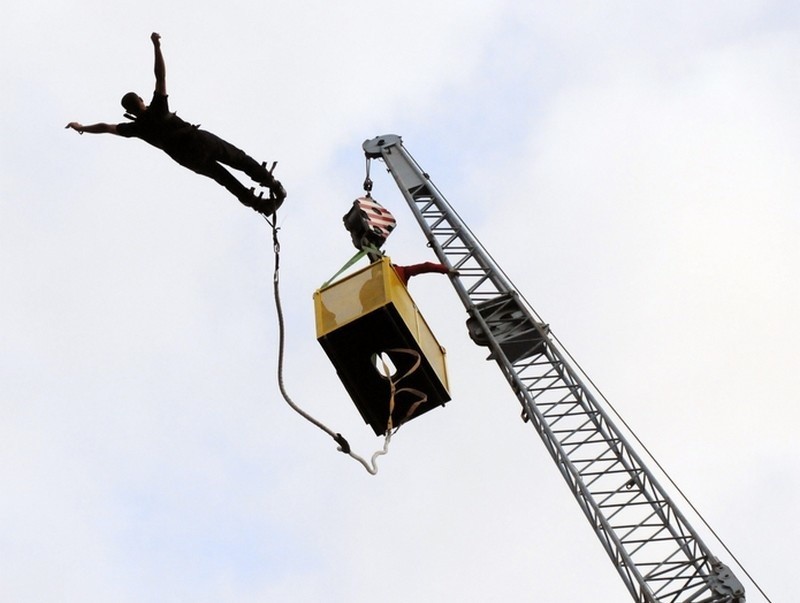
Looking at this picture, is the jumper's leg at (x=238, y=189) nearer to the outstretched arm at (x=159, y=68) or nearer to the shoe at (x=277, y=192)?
the shoe at (x=277, y=192)

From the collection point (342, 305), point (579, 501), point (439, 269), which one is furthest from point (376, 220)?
→ point (579, 501)

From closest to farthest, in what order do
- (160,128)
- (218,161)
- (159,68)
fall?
(159,68)
(160,128)
(218,161)

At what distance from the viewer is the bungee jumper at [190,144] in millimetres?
17141

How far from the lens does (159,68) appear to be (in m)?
16.2

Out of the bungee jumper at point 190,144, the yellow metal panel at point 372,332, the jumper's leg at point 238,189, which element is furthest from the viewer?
the yellow metal panel at point 372,332

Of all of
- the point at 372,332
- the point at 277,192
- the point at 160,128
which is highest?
the point at 160,128

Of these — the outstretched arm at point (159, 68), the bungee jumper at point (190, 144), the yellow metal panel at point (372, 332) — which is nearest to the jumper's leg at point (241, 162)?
the bungee jumper at point (190, 144)

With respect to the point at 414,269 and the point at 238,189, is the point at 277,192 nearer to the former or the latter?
the point at 238,189

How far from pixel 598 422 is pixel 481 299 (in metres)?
2.97

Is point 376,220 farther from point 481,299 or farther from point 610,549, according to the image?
point 610,549


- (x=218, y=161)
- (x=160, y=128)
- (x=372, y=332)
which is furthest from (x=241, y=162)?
(x=372, y=332)

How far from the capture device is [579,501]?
2294 cm

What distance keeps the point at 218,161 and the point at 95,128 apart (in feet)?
5.11

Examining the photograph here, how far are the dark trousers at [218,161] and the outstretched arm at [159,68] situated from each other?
0.99 meters
